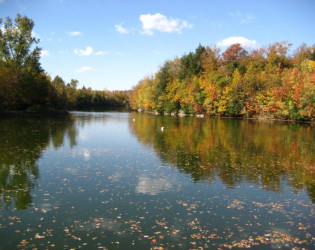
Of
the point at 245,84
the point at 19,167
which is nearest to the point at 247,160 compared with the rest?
the point at 19,167

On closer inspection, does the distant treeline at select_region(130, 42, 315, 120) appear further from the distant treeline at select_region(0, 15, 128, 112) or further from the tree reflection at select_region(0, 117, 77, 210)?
the tree reflection at select_region(0, 117, 77, 210)

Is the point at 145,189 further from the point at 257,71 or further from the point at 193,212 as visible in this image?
the point at 257,71

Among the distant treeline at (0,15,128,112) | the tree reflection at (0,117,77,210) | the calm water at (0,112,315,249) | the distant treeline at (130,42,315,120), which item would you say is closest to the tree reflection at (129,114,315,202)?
the calm water at (0,112,315,249)

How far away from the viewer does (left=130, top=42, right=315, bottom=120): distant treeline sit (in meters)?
57.6

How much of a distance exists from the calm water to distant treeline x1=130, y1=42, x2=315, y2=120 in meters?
41.6

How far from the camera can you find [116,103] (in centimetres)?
18850

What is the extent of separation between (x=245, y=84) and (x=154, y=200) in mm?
61372

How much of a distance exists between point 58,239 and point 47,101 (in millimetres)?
67444

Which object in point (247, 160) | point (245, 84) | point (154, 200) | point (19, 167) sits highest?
point (245, 84)

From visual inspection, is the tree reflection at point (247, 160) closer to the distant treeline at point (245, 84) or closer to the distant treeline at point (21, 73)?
the distant treeline at point (245, 84)

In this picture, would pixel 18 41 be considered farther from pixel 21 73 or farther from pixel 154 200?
pixel 154 200

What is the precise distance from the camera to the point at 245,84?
220 feet

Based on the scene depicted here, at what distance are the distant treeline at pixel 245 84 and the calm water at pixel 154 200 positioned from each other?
137 feet

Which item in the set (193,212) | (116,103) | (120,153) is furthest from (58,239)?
(116,103)
